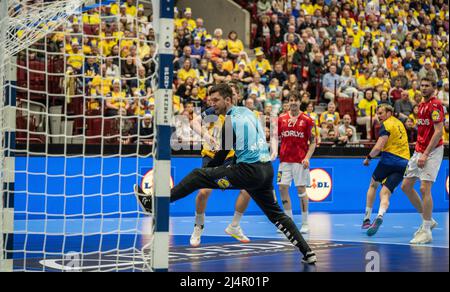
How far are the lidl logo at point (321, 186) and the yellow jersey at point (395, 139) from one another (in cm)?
444

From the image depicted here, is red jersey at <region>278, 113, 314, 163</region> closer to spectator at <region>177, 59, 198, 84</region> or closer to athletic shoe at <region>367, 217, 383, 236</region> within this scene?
athletic shoe at <region>367, 217, 383, 236</region>

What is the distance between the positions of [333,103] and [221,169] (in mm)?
12424

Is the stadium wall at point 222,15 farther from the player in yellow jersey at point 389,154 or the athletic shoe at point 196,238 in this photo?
the athletic shoe at point 196,238

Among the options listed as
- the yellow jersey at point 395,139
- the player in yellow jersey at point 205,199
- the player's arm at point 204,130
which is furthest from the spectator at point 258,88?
the player's arm at point 204,130

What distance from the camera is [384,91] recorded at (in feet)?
75.5

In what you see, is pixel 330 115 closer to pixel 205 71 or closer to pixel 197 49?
pixel 205 71

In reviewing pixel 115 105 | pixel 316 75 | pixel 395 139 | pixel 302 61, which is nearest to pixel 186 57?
pixel 115 105

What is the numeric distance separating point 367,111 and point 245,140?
529 inches

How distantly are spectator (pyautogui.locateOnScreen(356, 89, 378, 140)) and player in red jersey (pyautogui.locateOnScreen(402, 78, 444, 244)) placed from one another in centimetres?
882

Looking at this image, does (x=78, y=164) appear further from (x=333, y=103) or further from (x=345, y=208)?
(x=333, y=103)

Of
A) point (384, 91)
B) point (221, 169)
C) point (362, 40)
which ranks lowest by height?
point (221, 169)

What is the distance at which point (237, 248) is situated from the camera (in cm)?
1184

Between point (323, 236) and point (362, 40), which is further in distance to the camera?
point (362, 40)
